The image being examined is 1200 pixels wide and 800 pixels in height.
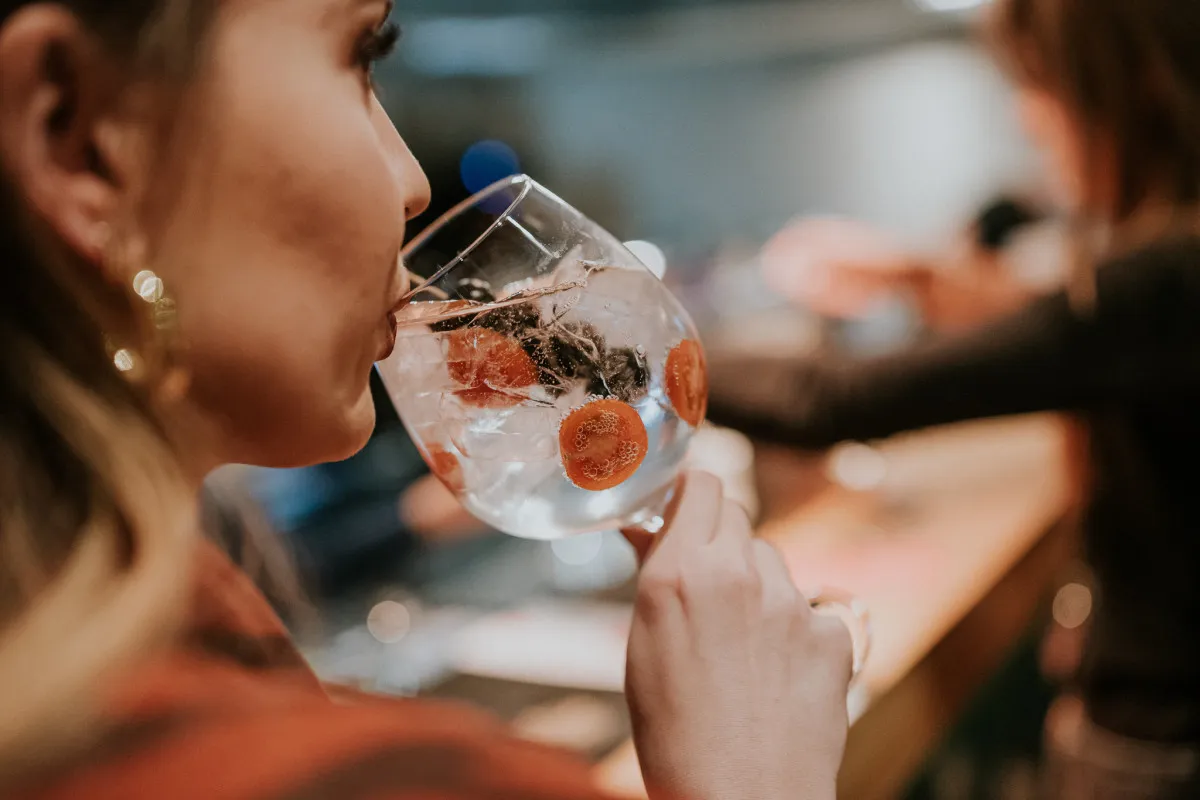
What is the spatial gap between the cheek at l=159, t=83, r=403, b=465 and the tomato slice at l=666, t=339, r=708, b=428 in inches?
7.0

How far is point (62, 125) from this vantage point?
1.39ft

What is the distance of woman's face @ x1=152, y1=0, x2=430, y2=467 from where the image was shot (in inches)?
17.3

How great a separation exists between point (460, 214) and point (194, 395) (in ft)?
0.73

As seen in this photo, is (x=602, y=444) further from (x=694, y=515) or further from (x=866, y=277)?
(x=866, y=277)

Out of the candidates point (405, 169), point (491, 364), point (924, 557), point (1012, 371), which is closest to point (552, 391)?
point (491, 364)

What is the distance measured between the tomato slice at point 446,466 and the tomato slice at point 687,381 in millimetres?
131

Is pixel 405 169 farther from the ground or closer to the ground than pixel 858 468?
farther from the ground

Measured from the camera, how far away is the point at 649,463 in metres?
0.56

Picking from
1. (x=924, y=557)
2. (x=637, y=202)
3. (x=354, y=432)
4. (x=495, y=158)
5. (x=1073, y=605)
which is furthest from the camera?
(x=637, y=202)

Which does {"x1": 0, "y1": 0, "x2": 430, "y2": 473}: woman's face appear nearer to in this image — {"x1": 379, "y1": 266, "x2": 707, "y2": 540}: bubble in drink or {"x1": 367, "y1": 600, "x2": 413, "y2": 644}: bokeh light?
{"x1": 379, "y1": 266, "x2": 707, "y2": 540}: bubble in drink

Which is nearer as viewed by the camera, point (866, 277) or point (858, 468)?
point (866, 277)

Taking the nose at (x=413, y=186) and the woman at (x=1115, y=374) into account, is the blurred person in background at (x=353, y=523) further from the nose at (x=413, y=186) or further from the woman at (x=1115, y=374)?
the nose at (x=413, y=186)

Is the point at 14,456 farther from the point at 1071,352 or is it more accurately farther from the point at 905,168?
the point at 905,168

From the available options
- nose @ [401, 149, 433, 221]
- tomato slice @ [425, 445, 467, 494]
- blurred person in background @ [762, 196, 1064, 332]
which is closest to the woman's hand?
tomato slice @ [425, 445, 467, 494]
